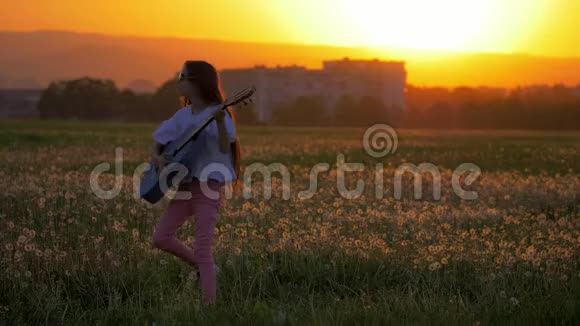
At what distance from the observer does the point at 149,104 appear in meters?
95.0

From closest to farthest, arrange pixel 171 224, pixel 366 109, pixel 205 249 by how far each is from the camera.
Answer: pixel 205 249 → pixel 171 224 → pixel 366 109

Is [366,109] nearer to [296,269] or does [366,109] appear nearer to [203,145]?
[296,269]

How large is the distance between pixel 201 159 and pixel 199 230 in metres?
0.56

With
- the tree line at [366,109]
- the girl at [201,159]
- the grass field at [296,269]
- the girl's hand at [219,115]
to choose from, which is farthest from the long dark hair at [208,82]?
the tree line at [366,109]

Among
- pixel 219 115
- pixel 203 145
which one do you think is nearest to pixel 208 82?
pixel 219 115

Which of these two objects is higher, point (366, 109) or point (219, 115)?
point (366, 109)

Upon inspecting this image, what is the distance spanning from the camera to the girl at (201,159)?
6.28 meters

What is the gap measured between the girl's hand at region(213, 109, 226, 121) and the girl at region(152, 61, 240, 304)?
0.05 metres

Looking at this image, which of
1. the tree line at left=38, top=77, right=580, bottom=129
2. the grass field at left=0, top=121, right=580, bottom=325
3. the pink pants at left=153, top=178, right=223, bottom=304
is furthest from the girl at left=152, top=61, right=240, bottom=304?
the tree line at left=38, top=77, right=580, bottom=129

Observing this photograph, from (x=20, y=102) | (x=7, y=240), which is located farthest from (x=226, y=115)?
(x=20, y=102)

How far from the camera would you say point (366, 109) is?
10081 centimetres

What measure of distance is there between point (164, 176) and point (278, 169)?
14.8m

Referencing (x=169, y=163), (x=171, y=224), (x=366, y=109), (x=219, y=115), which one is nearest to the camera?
(x=219, y=115)

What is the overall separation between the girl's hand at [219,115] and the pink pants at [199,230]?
1.73ft
